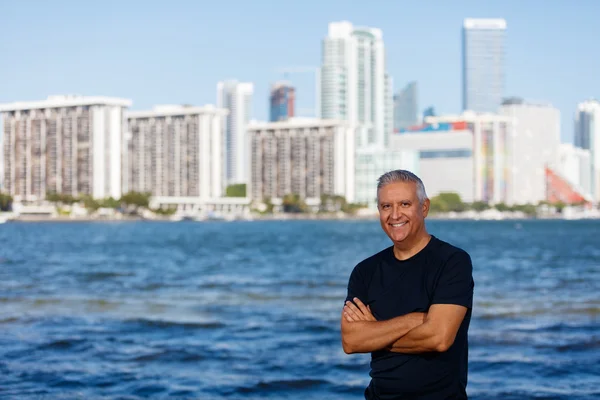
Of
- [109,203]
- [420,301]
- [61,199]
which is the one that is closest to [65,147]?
[61,199]

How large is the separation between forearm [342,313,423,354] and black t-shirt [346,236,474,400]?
2.8 inches

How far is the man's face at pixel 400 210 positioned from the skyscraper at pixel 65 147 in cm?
17916

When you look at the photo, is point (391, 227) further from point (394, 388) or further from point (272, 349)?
point (272, 349)

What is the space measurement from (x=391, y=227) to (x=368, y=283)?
30cm

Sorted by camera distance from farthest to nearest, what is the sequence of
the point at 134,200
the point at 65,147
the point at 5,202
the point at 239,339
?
1. the point at 65,147
2. the point at 134,200
3. the point at 5,202
4. the point at 239,339

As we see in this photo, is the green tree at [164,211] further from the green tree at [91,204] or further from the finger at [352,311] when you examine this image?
the finger at [352,311]

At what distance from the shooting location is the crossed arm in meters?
4.38

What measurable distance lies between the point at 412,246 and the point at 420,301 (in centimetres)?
26

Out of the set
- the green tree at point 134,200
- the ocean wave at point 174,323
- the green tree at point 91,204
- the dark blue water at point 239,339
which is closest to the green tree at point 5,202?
the green tree at point 91,204

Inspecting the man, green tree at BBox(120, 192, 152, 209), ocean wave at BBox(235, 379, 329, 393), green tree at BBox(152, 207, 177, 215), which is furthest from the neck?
green tree at BBox(152, 207, 177, 215)

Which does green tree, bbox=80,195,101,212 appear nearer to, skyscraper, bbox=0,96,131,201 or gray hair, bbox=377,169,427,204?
skyscraper, bbox=0,96,131,201

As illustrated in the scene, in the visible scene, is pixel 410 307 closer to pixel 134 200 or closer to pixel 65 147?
pixel 134 200

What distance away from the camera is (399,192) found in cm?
459

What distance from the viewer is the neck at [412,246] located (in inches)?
179
